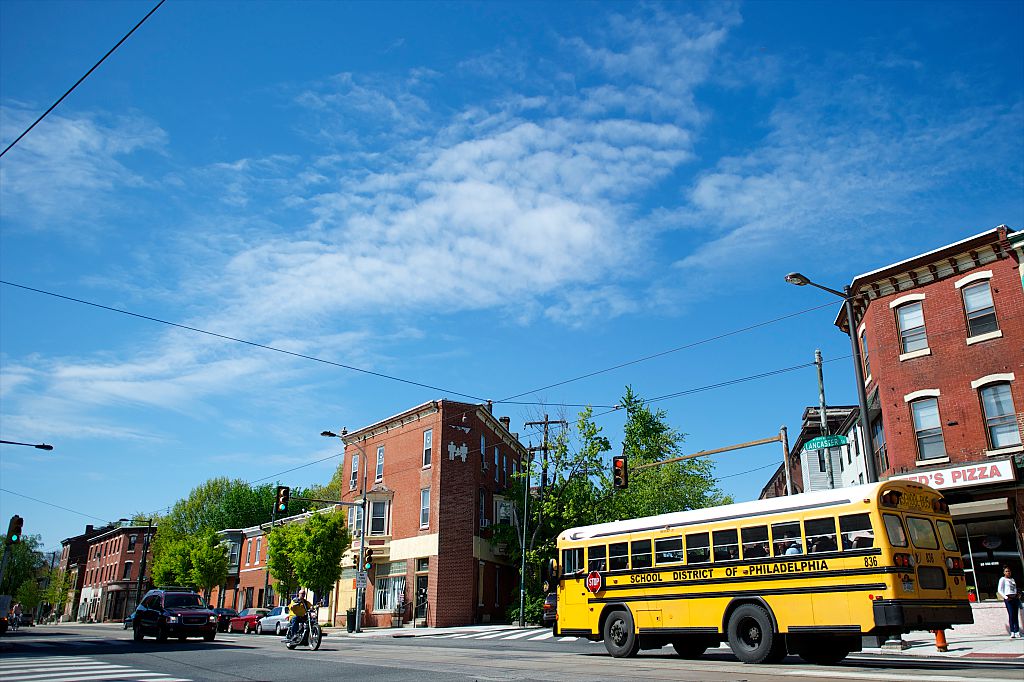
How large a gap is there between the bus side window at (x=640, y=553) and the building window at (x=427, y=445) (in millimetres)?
27960

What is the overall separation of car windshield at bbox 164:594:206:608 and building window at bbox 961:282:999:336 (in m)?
27.4

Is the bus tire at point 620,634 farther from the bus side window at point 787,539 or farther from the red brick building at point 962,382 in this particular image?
the red brick building at point 962,382

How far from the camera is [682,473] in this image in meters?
64.8

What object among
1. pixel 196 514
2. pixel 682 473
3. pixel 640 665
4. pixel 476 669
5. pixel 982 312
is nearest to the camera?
pixel 476 669

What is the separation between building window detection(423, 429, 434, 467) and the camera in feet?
145

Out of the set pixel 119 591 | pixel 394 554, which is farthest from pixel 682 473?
pixel 119 591

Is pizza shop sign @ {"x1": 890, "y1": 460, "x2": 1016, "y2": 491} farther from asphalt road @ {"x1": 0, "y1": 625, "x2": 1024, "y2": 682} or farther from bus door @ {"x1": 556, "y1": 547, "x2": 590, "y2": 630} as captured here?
bus door @ {"x1": 556, "y1": 547, "x2": 590, "y2": 630}

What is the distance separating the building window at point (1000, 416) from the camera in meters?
23.8

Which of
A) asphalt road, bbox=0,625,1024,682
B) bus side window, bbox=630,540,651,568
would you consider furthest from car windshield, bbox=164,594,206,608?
bus side window, bbox=630,540,651,568

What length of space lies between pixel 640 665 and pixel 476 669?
3.15 metres

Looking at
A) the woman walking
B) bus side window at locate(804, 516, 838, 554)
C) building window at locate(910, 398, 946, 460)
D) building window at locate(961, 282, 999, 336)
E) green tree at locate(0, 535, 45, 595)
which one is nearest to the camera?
bus side window at locate(804, 516, 838, 554)

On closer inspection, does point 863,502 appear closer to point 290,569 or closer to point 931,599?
point 931,599

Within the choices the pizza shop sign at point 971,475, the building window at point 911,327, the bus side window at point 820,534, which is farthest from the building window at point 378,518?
the bus side window at point 820,534

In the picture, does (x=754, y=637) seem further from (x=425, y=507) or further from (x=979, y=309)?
(x=425, y=507)
